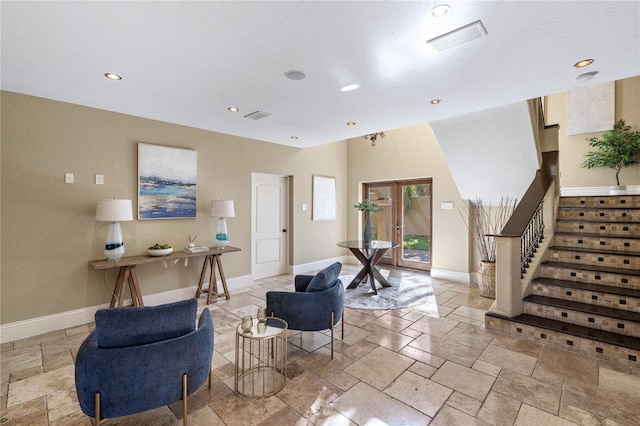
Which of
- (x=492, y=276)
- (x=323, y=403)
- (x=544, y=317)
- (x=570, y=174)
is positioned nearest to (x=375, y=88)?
(x=323, y=403)

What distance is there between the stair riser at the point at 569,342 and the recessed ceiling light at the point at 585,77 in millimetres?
2565

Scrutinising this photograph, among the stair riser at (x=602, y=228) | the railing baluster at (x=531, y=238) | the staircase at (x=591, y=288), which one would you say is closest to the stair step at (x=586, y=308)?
the staircase at (x=591, y=288)

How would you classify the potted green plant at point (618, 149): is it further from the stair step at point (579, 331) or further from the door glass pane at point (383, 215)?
the door glass pane at point (383, 215)

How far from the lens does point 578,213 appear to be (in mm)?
4223

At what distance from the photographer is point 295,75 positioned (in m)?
2.77

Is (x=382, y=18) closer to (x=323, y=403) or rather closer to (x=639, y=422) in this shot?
(x=323, y=403)

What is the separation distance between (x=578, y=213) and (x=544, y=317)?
76.7 inches

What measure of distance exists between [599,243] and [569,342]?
1.67m

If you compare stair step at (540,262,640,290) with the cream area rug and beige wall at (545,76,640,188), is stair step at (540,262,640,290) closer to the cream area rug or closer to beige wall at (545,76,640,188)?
the cream area rug

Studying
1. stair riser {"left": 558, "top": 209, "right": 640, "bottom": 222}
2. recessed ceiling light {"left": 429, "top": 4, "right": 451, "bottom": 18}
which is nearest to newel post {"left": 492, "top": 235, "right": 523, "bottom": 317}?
stair riser {"left": 558, "top": 209, "right": 640, "bottom": 222}

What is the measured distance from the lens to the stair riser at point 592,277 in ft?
10.6

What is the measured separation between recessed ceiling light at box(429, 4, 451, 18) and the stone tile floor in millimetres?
2717

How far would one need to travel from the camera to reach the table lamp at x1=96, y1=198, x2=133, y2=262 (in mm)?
3451

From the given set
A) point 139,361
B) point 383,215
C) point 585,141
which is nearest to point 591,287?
point 585,141
